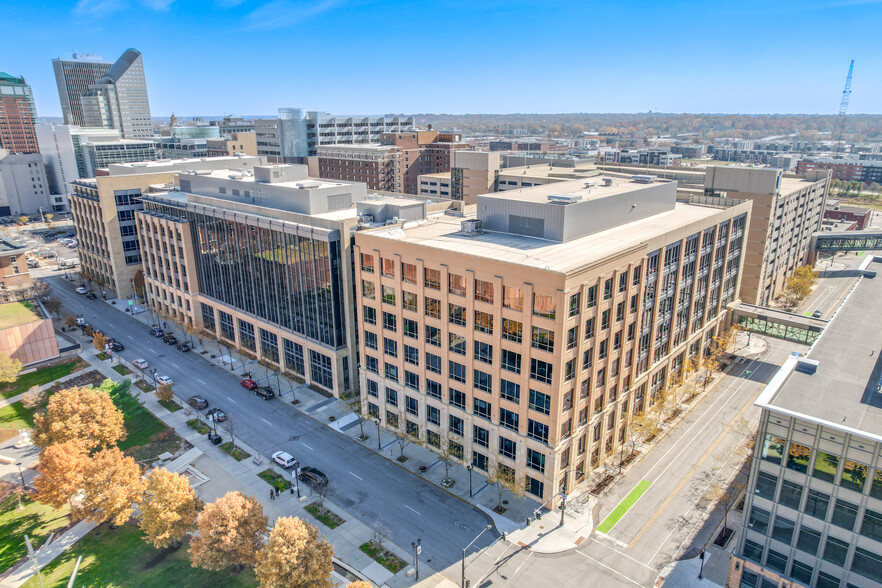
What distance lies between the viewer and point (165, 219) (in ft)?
330

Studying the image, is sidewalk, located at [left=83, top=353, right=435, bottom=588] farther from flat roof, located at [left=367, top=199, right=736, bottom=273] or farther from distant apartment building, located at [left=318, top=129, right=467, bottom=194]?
distant apartment building, located at [left=318, top=129, right=467, bottom=194]

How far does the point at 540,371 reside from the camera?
173 feet

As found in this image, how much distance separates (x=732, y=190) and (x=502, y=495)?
242ft

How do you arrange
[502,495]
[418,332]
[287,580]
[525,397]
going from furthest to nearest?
[418,332], [502,495], [525,397], [287,580]

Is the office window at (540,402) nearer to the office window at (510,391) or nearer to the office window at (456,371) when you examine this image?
the office window at (510,391)

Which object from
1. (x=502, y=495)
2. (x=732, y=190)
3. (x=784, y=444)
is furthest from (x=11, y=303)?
(x=732, y=190)

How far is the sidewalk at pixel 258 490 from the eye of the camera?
4947cm

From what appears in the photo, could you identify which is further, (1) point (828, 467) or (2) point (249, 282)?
(2) point (249, 282)

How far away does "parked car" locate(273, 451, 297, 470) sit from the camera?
6312 centimetres

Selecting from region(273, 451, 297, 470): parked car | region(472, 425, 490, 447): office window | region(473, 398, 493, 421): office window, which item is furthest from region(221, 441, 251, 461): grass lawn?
region(473, 398, 493, 421): office window

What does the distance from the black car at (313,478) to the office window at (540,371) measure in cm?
2605

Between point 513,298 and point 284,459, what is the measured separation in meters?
33.3

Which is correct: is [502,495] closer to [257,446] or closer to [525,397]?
[525,397]

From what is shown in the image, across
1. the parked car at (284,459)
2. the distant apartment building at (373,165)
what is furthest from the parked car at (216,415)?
the distant apartment building at (373,165)
